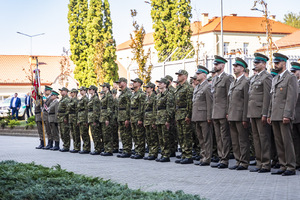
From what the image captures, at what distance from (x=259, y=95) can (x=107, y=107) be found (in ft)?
20.7

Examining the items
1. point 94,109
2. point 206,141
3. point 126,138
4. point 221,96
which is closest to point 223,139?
point 206,141

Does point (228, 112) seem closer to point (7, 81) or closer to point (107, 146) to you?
point (107, 146)

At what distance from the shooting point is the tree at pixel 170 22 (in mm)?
46469

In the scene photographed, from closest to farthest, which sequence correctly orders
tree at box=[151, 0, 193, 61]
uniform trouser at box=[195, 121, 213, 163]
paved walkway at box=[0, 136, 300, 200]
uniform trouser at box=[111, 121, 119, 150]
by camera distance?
paved walkway at box=[0, 136, 300, 200]
uniform trouser at box=[195, 121, 213, 163]
uniform trouser at box=[111, 121, 119, 150]
tree at box=[151, 0, 193, 61]

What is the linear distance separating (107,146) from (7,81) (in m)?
67.3

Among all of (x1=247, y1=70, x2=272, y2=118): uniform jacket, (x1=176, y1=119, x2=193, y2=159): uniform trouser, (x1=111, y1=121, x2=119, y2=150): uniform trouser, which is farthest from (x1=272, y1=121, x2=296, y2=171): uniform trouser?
(x1=111, y1=121, x2=119, y2=150): uniform trouser

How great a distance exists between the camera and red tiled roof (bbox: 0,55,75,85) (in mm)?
81275

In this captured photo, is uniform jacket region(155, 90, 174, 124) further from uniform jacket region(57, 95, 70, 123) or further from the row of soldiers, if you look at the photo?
uniform jacket region(57, 95, 70, 123)

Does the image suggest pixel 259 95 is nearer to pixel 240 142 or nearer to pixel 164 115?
pixel 240 142

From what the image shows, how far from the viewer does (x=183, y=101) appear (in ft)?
44.9

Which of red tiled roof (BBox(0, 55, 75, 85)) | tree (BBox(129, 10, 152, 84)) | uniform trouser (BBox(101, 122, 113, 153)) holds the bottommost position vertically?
uniform trouser (BBox(101, 122, 113, 153))

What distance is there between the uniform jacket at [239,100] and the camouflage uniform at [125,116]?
4491 millimetres

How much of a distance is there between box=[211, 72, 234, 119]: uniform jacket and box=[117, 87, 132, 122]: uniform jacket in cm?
389

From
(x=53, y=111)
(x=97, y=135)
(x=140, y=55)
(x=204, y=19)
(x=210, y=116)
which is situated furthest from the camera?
(x=204, y=19)
